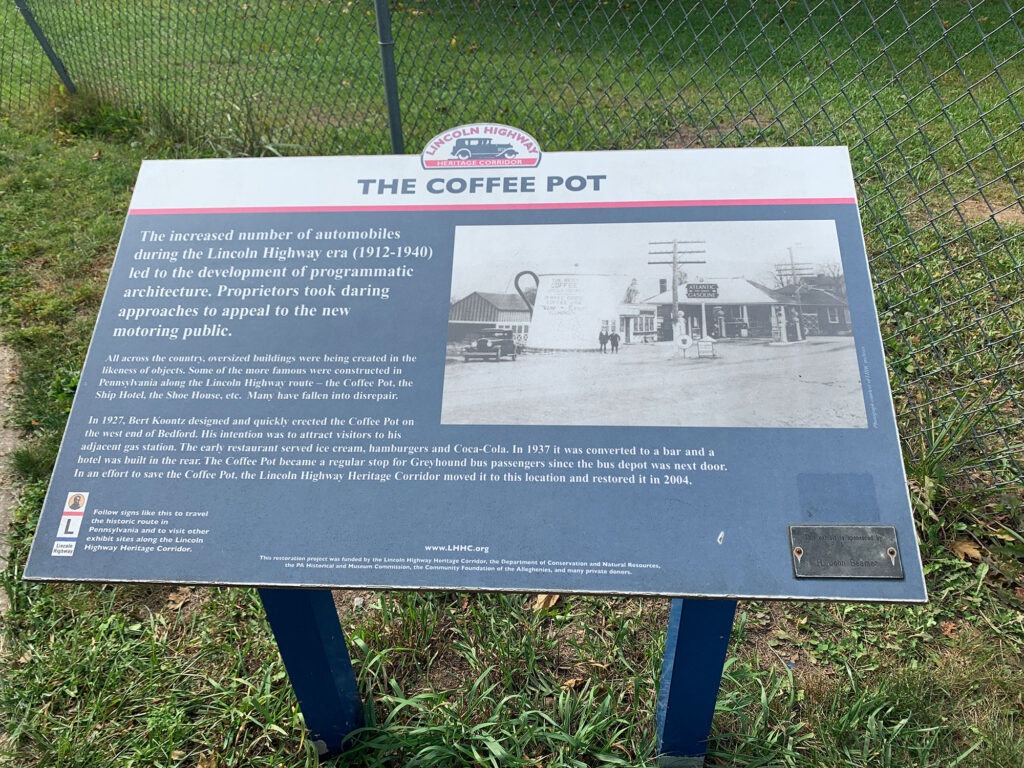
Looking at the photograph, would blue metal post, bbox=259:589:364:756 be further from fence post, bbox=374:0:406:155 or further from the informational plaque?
fence post, bbox=374:0:406:155

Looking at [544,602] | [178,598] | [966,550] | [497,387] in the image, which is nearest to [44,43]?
[178,598]

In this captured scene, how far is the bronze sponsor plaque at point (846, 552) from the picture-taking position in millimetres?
1393

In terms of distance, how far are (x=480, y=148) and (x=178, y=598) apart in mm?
1971

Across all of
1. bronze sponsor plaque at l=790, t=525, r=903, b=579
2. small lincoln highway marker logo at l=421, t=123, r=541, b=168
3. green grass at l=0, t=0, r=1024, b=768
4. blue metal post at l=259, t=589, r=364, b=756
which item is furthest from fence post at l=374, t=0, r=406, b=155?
bronze sponsor plaque at l=790, t=525, r=903, b=579

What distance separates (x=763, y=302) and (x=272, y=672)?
74.2 inches

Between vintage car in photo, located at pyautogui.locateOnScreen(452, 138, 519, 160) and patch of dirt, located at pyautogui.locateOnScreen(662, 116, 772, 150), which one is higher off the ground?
patch of dirt, located at pyautogui.locateOnScreen(662, 116, 772, 150)

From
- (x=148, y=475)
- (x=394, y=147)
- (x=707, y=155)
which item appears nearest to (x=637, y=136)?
(x=394, y=147)

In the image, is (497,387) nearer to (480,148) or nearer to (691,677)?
(480,148)

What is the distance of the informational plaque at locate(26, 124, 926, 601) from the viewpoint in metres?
1.47

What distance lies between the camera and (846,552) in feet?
4.61

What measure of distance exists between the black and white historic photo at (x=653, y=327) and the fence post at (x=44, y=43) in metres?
5.92

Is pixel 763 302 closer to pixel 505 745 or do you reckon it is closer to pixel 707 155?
pixel 707 155

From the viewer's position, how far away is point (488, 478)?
5.02 feet

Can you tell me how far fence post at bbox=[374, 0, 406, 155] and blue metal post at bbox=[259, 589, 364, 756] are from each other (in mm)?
2488
